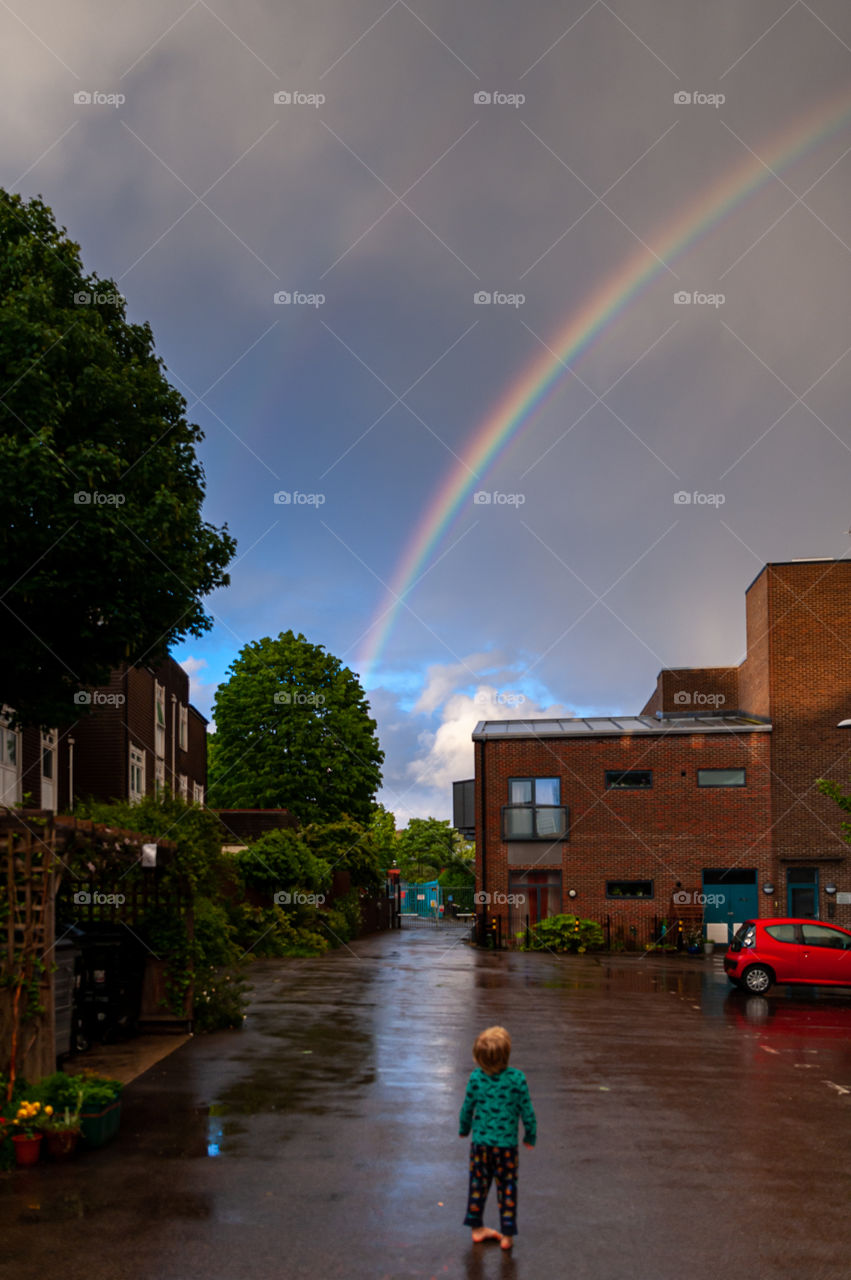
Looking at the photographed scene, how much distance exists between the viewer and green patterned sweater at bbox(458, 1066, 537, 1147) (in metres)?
7.26

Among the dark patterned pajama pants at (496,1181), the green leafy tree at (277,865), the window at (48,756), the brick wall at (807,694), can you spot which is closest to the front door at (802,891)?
the brick wall at (807,694)

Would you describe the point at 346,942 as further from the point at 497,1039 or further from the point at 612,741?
the point at 497,1039

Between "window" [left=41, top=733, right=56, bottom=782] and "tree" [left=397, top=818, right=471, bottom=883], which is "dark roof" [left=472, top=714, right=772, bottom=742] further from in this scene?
"tree" [left=397, top=818, right=471, bottom=883]

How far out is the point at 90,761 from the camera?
36.2 meters

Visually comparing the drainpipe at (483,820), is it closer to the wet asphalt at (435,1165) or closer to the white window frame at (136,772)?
the white window frame at (136,772)

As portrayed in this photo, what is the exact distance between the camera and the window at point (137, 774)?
125ft

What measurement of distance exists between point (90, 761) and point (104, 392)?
19735 mm

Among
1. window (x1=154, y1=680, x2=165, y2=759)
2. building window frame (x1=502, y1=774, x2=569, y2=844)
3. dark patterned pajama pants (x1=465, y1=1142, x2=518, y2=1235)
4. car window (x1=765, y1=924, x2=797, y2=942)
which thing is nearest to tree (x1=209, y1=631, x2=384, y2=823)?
window (x1=154, y1=680, x2=165, y2=759)

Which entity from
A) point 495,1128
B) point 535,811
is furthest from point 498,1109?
point 535,811

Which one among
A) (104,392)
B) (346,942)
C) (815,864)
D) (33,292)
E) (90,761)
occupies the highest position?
(33,292)

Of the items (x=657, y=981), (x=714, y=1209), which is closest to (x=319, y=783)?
(x=657, y=981)

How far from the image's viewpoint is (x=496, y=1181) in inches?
288

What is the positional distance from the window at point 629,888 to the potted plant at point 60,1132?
3163cm

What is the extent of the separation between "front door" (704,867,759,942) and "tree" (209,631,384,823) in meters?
19.1
